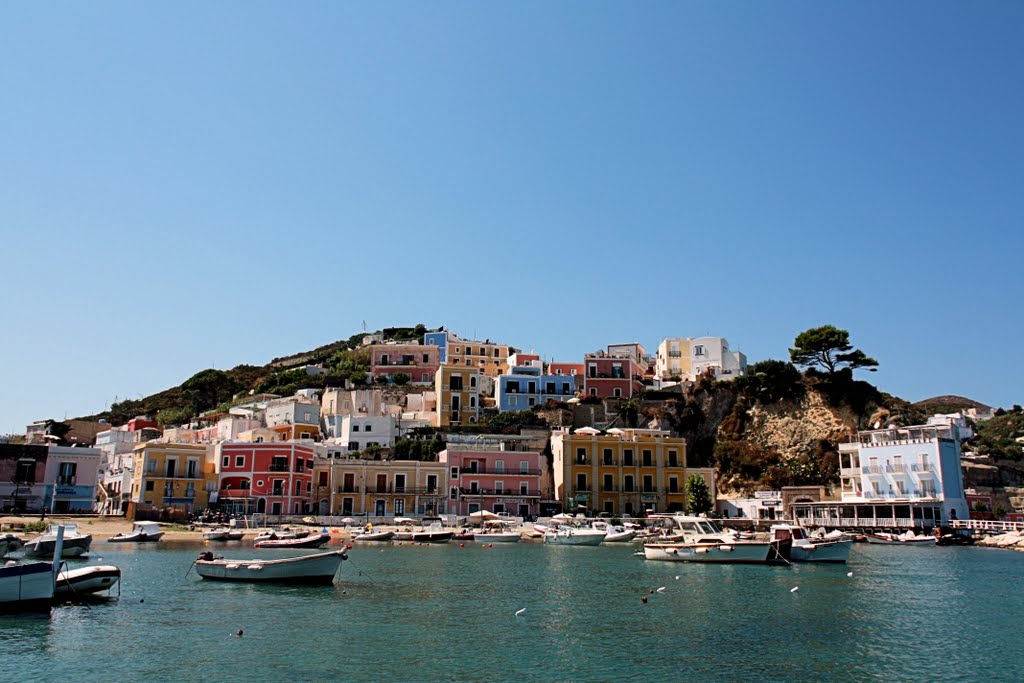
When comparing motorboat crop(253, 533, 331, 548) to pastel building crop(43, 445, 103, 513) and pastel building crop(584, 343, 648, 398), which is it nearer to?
pastel building crop(43, 445, 103, 513)

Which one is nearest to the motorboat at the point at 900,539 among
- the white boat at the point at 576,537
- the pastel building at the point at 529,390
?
the white boat at the point at 576,537

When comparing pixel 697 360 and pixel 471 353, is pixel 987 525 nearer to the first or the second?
pixel 697 360

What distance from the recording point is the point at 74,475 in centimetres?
5609

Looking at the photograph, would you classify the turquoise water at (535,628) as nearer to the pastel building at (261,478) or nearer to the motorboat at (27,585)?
the motorboat at (27,585)

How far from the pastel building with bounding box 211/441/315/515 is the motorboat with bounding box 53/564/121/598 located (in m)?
33.4

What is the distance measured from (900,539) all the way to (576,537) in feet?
68.9

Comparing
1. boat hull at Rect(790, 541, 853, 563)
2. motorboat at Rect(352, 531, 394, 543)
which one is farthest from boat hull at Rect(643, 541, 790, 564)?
motorboat at Rect(352, 531, 394, 543)

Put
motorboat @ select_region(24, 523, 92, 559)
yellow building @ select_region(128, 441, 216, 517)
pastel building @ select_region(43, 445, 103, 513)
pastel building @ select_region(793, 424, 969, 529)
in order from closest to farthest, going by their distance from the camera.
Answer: motorboat @ select_region(24, 523, 92, 559), pastel building @ select_region(793, 424, 969, 529), pastel building @ select_region(43, 445, 103, 513), yellow building @ select_region(128, 441, 216, 517)

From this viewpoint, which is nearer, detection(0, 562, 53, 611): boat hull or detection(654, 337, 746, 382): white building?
detection(0, 562, 53, 611): boat hull

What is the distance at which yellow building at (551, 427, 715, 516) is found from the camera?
62969 mm

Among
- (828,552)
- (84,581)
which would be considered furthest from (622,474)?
(84,581)

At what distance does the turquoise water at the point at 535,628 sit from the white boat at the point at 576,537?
1613cm

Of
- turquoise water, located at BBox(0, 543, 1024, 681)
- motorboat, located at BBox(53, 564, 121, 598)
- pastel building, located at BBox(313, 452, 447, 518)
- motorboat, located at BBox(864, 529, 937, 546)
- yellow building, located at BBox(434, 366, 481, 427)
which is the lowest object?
turquoise water, located at BBox(0, 543, 1024, 681)

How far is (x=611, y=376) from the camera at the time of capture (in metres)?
79.4
